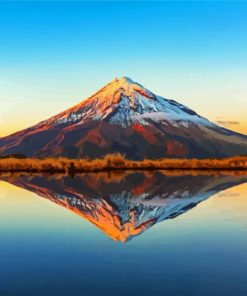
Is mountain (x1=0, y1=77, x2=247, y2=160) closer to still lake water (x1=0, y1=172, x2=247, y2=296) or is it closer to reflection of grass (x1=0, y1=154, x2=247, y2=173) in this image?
reflection of grass (x1=0, y1=154, x2=247, y2=173)

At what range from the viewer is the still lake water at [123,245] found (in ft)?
27.0

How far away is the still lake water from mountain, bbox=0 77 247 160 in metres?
77.4

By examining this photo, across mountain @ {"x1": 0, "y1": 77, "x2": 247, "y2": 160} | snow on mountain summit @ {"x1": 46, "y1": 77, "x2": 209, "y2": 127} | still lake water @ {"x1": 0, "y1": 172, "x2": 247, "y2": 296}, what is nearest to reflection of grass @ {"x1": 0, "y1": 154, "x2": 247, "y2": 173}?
still lake water @ {"x1": 0, "y1": 172, "x2": 247, "y2": 296}

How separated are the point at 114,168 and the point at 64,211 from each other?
1129 inches

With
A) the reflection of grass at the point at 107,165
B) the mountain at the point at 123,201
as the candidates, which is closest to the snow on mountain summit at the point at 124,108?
the reflection of grass at the point at 107,165

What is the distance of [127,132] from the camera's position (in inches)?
4678

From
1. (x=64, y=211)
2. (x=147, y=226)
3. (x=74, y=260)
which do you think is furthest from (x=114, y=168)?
(x=74, y=260)

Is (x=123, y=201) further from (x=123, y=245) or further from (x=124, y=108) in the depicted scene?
(x=124, y=108)

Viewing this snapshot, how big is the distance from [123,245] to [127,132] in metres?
108

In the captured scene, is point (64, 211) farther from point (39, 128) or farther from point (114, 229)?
point (39, 128)

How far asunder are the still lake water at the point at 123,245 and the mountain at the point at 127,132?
77.4 metres

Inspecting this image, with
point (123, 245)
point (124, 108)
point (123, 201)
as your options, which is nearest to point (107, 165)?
point (123, 201)

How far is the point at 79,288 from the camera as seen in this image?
7.99 metres

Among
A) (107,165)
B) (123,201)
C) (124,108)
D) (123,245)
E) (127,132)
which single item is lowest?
(123,245)
